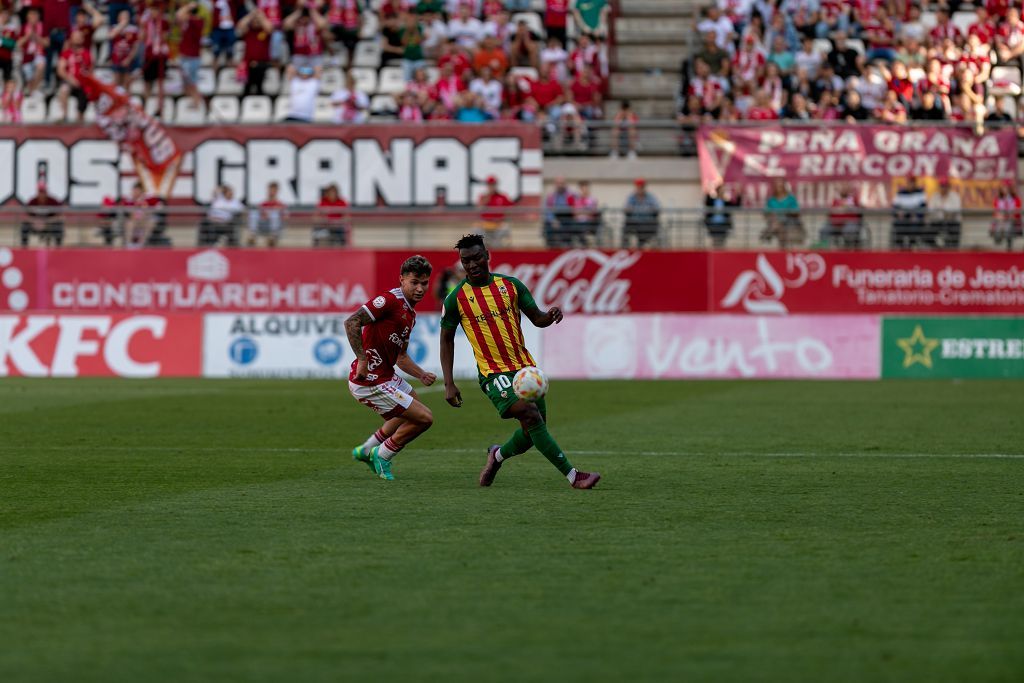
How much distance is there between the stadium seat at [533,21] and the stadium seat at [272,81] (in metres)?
4.92

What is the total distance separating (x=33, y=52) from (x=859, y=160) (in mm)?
16606

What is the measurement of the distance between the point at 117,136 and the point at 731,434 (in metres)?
18.3

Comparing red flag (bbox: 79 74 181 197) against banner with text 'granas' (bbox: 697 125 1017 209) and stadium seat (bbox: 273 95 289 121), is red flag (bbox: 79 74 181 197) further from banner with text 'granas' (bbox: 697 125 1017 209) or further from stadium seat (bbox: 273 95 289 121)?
banner with text 'granas' (bbox: 697 125 1017 209)

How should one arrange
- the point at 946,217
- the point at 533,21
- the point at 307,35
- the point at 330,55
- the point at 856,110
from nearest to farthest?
the point at 946,217
the point at 856,110
the point at 307,35
the point at 330,55
the point at 533,21

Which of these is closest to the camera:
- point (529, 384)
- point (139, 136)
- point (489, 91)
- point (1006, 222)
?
point (529, 384)

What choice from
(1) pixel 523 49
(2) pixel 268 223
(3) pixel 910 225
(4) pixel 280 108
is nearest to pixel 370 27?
(4) pixel 280 108

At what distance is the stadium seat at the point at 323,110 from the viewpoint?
3147cm

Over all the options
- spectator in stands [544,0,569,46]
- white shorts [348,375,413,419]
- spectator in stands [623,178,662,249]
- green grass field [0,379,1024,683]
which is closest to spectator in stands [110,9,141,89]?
spectator in stands [544,0,569,46]

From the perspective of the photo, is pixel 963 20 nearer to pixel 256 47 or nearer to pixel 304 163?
pixel 304 163

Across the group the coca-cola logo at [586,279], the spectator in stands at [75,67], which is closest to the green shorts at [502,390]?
the coca-cola logo at [586,279]

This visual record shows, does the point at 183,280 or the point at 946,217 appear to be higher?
the point at 946,217

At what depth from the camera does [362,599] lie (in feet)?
22.2

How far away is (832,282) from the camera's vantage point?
2856 cm

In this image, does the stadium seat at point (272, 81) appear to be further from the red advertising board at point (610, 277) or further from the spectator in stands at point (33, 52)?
the red advertising board at point (610, 277)
